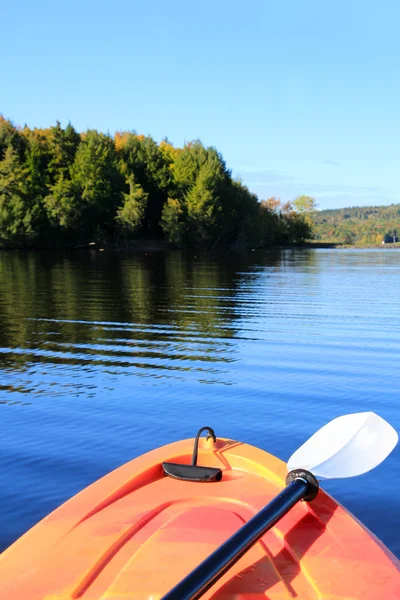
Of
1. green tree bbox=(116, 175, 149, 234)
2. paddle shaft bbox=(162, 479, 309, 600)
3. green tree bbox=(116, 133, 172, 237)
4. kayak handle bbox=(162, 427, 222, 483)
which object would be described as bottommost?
kayak handle bbox=(162, 427, 222, 483)

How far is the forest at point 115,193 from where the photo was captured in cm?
7100

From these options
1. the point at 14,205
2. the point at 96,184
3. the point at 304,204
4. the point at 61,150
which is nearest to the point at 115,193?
the point at 96,184

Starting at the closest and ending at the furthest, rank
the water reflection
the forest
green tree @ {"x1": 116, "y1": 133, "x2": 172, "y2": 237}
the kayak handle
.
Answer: the kayak handle < the water reflection < the forest < green tree @ {"x1": 116, "y1": 133, "x2": 172, "y2": 237}

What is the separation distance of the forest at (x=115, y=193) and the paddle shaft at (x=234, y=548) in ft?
226

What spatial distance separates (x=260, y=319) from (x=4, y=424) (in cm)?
986

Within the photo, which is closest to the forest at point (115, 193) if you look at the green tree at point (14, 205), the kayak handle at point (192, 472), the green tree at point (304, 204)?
the green tree at point (14, 205)

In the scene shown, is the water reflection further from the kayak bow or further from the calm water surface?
the kayak bow

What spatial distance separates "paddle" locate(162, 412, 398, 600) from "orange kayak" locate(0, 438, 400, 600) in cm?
14

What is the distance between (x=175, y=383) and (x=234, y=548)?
6659mm

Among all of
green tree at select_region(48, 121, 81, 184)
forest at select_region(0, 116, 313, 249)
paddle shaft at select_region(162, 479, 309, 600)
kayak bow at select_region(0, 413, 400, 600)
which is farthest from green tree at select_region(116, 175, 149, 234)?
paddle shaft at select_region(162, 479, 309, 600)

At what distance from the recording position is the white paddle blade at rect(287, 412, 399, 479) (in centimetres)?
349

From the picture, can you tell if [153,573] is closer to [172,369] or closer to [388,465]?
[388,465]

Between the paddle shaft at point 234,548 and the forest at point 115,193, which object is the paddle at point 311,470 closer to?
the paddle shaft at point 234,548

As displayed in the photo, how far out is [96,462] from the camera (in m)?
5.91
